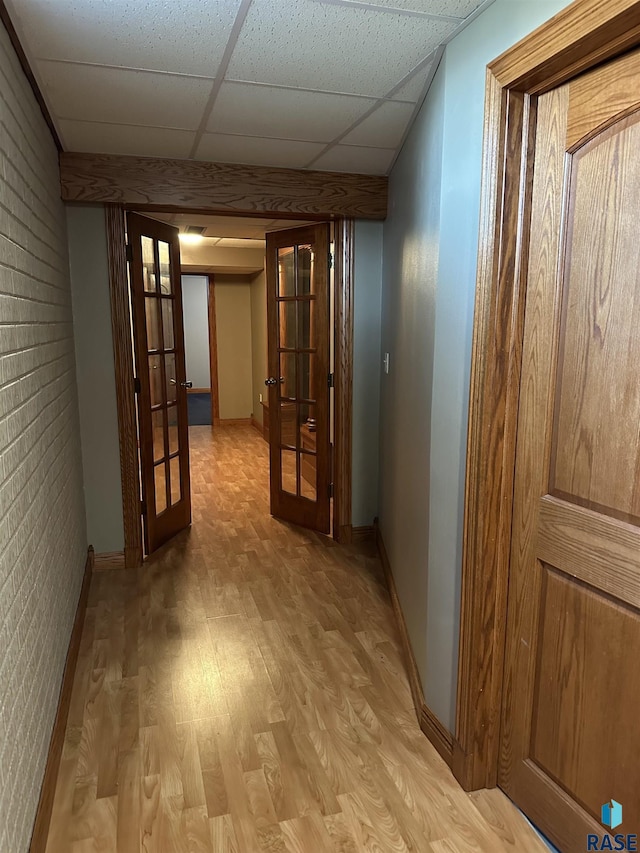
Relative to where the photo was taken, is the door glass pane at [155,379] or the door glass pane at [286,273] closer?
the door glass pane at [155,379]

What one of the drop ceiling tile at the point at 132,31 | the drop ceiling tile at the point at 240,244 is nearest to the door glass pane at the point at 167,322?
the drop ceiling tile at the point at 132,31

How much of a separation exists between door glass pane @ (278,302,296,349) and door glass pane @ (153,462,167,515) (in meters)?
1.15

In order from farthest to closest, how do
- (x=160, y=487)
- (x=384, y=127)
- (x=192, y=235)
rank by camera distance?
1. (x=192, y=235)
2. (x=160, y=487)
3. (x=384, y=127)

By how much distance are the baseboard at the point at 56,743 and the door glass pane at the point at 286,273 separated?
224cm

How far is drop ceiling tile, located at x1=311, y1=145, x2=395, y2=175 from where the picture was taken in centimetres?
276

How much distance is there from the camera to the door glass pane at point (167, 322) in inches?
141

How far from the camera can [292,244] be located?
3.76 metres

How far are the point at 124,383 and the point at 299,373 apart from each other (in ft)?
3.81

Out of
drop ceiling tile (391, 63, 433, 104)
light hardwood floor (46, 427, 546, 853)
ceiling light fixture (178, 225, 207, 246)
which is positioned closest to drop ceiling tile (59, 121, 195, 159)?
drop ceiling tile (391, 63, 433, 104)

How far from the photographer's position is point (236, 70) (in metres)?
1.93

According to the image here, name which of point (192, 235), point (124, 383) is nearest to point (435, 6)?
point (124, 383)

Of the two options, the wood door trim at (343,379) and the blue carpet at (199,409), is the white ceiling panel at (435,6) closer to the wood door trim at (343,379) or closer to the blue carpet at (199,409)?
the wood door trim at (343,379)

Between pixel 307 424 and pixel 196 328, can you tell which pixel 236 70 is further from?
pixel 196 328

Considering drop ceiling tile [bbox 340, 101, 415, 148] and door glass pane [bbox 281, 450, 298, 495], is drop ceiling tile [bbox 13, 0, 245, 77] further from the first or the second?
door glass pane [bbox 281, 450, 298, 495]
